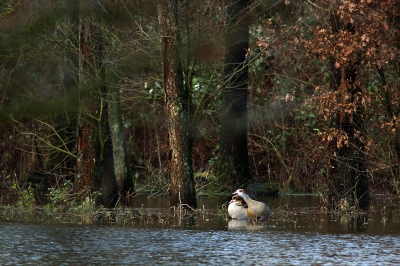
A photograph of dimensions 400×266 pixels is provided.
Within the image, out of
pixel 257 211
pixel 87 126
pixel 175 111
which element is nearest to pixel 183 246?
pixel 257 211

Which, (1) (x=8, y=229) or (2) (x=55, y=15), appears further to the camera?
(2) (x=55, y=15)

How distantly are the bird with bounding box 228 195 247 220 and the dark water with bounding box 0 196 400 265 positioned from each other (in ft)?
0.86

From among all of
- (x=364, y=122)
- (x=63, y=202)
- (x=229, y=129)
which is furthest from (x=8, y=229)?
(x=229, y=129)

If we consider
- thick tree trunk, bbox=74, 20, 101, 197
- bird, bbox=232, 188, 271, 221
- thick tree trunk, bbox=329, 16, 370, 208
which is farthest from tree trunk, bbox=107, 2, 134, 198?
bird, bbox=232, 188, 271, 221

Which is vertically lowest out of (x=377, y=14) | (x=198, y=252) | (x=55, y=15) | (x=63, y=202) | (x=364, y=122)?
(x=198, y=252)

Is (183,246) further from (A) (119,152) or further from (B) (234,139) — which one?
(B) (234,139)

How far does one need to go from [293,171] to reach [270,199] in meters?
3.22

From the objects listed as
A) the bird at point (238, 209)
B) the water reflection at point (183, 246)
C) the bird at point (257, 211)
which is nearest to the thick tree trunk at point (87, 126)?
the bird at point (238, 209)

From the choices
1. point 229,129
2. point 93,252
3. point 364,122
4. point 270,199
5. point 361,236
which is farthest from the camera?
point 229,129

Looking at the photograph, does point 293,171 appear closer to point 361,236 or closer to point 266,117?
point 266,117

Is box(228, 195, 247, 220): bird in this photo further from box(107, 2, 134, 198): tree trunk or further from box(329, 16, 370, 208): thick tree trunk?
box(107, 2, 134, 198): tree trunk

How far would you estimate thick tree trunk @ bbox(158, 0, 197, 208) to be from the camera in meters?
18.5

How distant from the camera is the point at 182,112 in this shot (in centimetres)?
1872

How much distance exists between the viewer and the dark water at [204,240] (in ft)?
39.0
